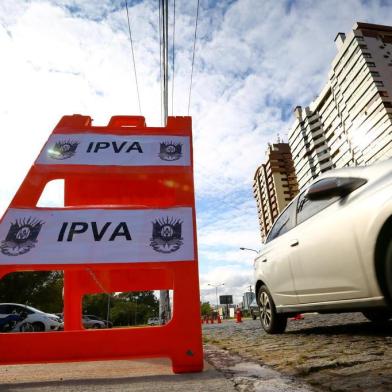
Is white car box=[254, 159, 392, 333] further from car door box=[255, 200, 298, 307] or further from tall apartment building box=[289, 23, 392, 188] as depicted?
tall apartment building box=[289, 23, 392, 188]

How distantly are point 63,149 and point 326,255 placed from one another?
2.31 meters

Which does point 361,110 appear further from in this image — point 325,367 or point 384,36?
point 325,367

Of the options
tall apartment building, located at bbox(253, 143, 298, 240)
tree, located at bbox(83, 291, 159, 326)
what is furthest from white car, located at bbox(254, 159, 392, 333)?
tall apartment building, located at bbox(253, 143, 298, 240)

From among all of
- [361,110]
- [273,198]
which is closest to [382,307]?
[361,110]

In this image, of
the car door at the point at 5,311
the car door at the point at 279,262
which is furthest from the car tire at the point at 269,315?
the car door at the point at 5,311

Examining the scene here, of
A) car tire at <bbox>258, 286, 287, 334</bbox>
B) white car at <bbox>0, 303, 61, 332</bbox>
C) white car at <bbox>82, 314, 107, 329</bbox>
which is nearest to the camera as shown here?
car tire at <bbox>258, 286, 287, 334</bbox>

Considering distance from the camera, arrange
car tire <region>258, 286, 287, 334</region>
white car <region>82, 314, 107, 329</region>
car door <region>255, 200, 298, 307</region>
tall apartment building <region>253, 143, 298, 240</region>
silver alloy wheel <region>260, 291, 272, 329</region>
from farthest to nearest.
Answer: tall apartment building <region>253, 143, 298, 240</region>, white car <region>82, 314, 107, 329</region>, silver alloy wheel <region>260, 291, 272, 329</region>, car tire <region>258, 286, 287, 334</region>, car door <region>255, 200, 298, 307</region>

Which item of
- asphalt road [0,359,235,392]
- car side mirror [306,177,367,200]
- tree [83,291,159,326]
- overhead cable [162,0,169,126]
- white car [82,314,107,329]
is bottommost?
asphalt road [0,359,235,392]

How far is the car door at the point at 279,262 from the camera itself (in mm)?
3926

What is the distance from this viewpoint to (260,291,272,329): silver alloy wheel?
15.9 ft

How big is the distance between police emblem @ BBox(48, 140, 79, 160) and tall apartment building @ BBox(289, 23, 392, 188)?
7219 centimetres

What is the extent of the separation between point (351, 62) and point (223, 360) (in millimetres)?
83934

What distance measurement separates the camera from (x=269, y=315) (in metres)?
4.85

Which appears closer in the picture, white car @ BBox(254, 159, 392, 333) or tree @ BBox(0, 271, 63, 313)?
white car @ BBox(254, 159, 392, 333)
